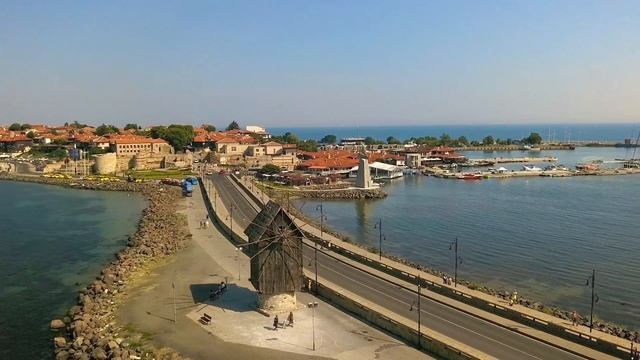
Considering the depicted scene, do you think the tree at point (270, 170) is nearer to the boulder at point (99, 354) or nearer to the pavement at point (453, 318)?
the pavement at point (453, 318)

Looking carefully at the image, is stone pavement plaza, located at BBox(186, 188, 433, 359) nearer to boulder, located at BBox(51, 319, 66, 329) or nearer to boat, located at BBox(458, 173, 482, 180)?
boulder, located at BBox(51, 319, 66, 329)

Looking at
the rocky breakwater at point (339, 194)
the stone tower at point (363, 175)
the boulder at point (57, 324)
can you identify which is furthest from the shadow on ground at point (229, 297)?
the stone tower at point (363, 175)

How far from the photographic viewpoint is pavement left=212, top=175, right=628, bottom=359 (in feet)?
74.7

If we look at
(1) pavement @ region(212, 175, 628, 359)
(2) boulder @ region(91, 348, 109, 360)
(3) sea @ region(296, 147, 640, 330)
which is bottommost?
(3) sea @ region(296, 147, 640, 330)

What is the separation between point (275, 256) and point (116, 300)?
10.8 m

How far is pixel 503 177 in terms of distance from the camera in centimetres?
11469

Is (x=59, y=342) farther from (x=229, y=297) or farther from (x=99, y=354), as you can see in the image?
(x=229, y=297)

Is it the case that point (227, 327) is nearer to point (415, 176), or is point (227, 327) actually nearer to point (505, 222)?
point (505, 222)

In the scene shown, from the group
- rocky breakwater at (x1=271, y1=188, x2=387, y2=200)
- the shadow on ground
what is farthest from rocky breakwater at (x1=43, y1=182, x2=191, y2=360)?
rocky breakwater at (x1=271, y1=188, x2=387, y2=200)

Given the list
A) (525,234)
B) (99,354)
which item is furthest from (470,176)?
(99,354)

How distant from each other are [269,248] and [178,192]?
185 ft

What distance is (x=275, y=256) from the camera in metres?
27.4

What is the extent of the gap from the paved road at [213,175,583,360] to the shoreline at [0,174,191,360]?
11.2 metres

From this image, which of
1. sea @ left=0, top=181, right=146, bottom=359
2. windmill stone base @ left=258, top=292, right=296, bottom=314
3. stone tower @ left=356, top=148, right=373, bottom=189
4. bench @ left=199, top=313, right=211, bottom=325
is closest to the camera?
bench @ left=199, top=313, right=211, bottom=325
